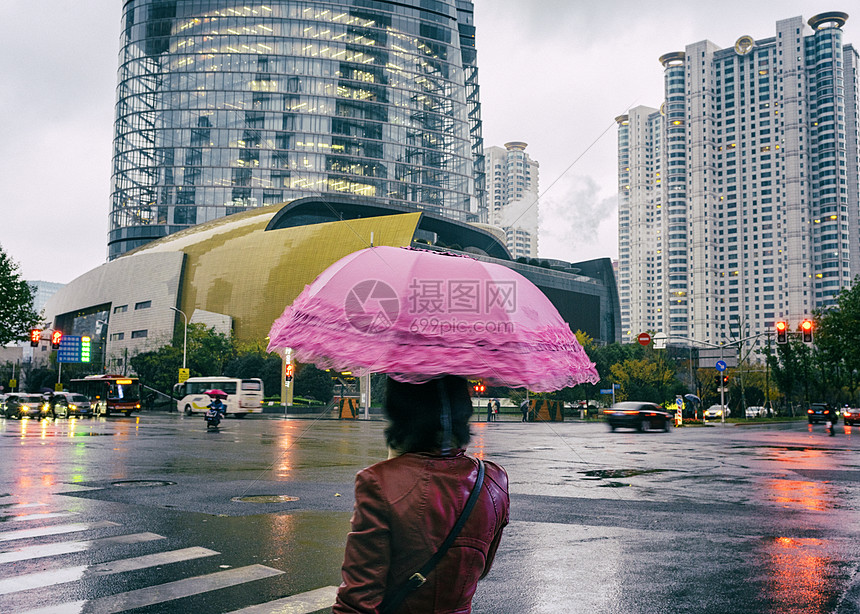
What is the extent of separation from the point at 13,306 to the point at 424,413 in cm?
5696

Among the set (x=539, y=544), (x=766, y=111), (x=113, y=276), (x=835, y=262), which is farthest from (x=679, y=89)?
(x=539, y=544)

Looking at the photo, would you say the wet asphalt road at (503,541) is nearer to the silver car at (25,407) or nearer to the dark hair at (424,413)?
the dark hair at (424,413)

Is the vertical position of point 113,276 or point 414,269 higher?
point 113,276

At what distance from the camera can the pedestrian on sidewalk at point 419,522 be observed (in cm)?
232

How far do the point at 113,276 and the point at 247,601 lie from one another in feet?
366

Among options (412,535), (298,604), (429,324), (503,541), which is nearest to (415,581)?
(412,535)

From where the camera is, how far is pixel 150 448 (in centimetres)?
2042

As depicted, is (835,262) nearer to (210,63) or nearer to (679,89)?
(679,89)

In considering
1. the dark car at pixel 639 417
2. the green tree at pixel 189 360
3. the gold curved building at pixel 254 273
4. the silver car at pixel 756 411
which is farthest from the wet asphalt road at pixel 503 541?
the gold curved building at pixel 254 273

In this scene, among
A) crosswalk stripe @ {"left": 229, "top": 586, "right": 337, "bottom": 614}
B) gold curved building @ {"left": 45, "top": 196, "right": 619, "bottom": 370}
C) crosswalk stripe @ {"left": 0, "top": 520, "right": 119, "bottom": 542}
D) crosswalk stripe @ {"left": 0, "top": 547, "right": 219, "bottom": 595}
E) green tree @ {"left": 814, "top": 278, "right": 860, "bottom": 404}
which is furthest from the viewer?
gold curved building @ {"left": 45, "top": 196, "right": 619, "bottom": 370}

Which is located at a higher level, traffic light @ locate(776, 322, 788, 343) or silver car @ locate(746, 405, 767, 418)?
traffic light @ locate(776, 322, 788, 343)

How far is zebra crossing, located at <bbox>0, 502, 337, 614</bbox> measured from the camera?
5.47 metres

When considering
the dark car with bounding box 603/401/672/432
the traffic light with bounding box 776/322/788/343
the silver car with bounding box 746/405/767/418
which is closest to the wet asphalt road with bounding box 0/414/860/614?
the dark car with bounding box 603/401/672/432

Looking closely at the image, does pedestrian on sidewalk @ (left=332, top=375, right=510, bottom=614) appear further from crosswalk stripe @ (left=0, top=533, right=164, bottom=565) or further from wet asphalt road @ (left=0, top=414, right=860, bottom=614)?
crosswalk stripe @ (left=0, top=533, right=164, bottom=565)
